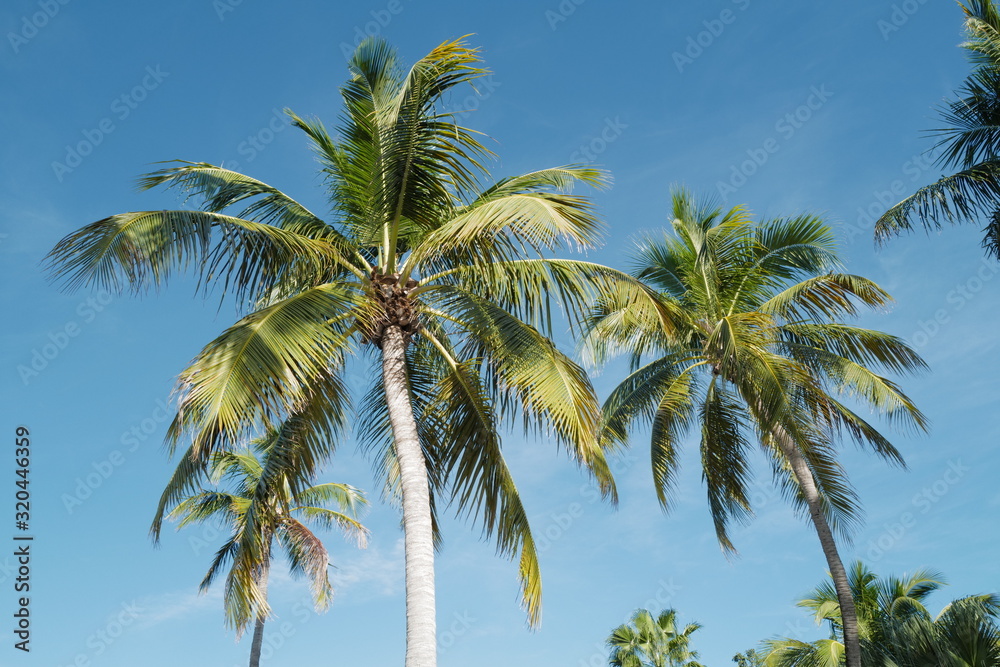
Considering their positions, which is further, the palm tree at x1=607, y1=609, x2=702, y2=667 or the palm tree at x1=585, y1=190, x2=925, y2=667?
the palm tree at x1=607, y1=609, x2=702, y2=667

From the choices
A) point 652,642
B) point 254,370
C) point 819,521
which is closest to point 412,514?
point 254,370

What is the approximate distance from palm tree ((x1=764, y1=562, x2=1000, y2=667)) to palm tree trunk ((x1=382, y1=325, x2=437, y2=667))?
839 centimetres

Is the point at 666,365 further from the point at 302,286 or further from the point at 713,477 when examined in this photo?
the point at 302,286

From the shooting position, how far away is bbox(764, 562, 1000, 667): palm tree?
485 inches

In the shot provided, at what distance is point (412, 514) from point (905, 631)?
906 centimetres

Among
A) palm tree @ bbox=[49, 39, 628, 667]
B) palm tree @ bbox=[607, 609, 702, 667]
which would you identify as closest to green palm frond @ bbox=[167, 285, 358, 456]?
palm tree @ bbox=[49, 39, 628, 667]

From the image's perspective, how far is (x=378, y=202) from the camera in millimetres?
10273

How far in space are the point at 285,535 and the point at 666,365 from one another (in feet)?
39.3

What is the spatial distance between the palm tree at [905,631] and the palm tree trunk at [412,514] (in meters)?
8.39

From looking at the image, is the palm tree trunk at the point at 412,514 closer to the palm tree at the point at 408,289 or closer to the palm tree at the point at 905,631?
→ the palm tree at the point at 408,289

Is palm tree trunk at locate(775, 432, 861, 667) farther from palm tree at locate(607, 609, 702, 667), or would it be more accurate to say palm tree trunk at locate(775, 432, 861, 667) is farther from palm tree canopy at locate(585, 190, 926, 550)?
palm tree at locate(607, 609, 702, 667)

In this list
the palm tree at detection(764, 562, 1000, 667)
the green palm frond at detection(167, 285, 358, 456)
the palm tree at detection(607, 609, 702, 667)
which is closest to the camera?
the green palm frond at detection(167, 285, 358, 456)

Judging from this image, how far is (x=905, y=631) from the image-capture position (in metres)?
13.5

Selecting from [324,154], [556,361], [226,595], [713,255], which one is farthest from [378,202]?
[713,255]
